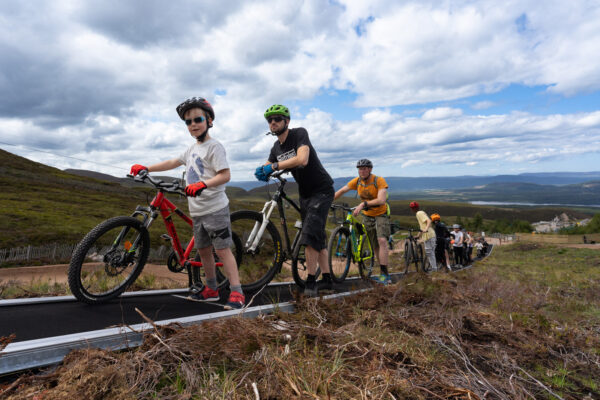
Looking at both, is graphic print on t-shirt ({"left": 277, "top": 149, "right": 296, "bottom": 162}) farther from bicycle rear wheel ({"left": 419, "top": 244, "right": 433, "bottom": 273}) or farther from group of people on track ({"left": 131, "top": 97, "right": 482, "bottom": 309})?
bicycle rear wheel ({"left": 419, "top": 244, "right": 433, "bottom": 273})

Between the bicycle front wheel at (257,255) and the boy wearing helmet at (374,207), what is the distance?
2168 mm

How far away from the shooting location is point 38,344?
2279 mm

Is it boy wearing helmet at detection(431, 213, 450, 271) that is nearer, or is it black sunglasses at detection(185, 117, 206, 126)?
black sunglasses at detection(185, 117, 206, 126)

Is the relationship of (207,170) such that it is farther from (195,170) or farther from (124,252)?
(124,252)

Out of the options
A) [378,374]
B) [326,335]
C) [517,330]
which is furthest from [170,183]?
[517,330]

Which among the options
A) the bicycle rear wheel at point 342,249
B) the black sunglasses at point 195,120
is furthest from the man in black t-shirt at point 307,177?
the bicycle rear wheel at point 342,249

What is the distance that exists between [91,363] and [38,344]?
0.51 metres

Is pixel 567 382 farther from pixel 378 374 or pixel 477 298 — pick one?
pixel 477 298

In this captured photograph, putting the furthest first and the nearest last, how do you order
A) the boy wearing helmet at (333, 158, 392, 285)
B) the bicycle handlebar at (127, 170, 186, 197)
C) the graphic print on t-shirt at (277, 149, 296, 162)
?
the boy wearing helmet at (333, 158, 392, 285), the graphic print on t-shirt at (277, 149, 296, 162), the bicycle handlebar at (127, 170, 186, 197)

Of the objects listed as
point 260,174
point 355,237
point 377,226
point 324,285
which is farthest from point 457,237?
point 260,174

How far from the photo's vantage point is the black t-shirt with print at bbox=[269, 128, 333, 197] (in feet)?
15.6

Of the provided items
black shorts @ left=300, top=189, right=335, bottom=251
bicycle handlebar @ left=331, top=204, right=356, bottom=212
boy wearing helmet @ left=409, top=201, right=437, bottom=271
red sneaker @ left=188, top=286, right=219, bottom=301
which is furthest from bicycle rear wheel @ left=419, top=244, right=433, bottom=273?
red sneaker @ left=188, top=286, right=219, bottom=301

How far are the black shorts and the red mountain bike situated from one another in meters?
1.49

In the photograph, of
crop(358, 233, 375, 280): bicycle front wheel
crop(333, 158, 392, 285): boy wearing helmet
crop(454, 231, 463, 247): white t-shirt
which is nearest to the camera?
crop(333, 158, 392, 285): boy wearing helmet
